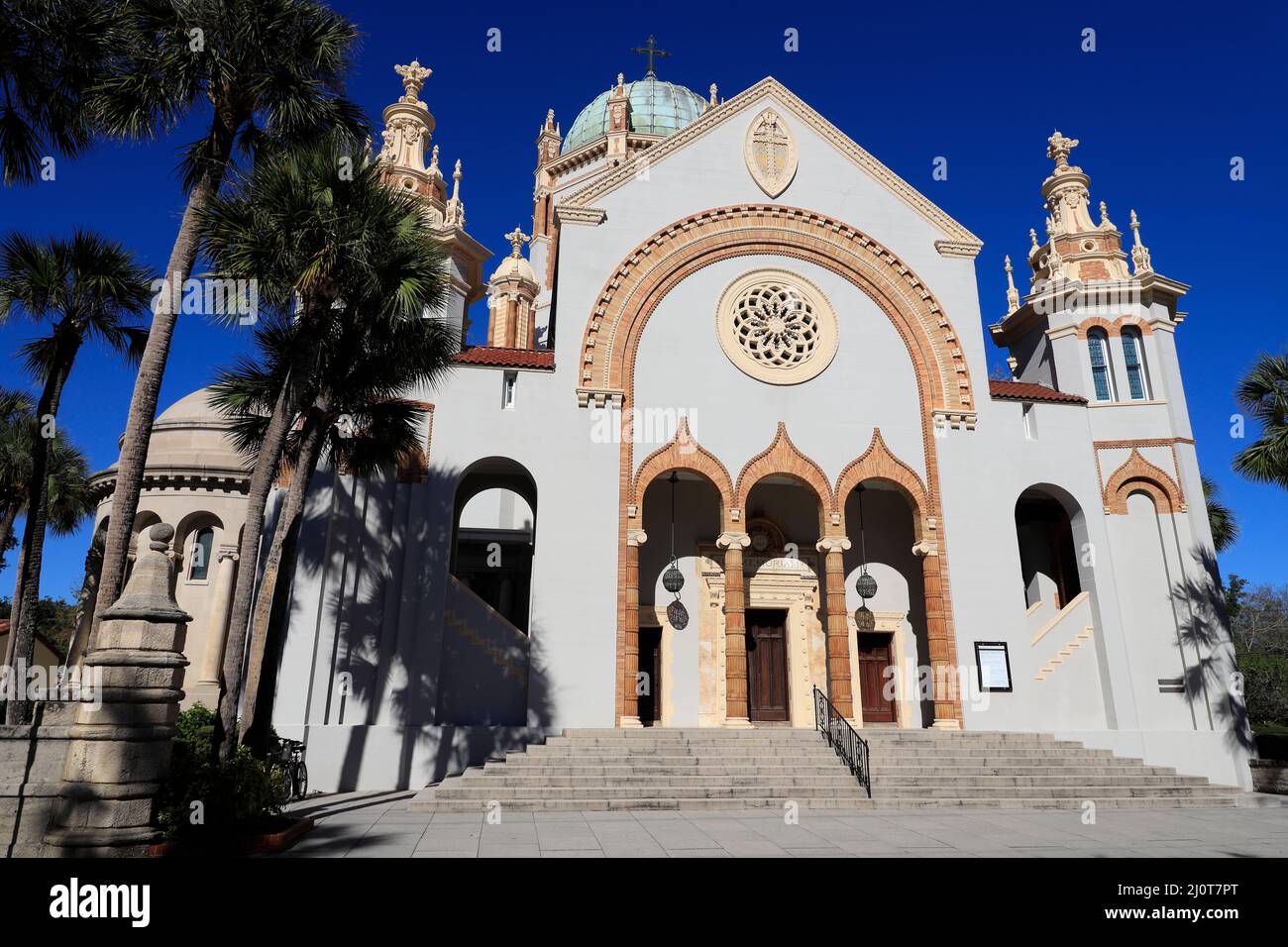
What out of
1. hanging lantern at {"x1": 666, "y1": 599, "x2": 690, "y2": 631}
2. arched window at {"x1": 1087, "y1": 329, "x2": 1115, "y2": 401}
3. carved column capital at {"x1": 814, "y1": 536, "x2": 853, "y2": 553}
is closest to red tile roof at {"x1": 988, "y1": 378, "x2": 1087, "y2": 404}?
arched window at {"x1": 1087, "y1": 329, "x2": 1115, "y2": 401}

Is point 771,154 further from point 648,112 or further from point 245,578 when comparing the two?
point 648,112

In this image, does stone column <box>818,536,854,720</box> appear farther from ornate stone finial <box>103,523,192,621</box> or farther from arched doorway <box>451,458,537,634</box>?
ornate stone finial <box>103,523,192,621</box>

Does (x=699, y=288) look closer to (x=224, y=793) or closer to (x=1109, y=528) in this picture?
(x=1109, y=528)

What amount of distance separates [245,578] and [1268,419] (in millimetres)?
19284

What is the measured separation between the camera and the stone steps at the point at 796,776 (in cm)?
1376

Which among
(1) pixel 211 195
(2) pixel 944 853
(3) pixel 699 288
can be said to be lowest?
(2) pixel 944 853

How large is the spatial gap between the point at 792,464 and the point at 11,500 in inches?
841

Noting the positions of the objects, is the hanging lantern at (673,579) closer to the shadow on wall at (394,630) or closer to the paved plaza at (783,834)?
the shadow on wall at (394,630)

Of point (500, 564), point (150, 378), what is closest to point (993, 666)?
point (500, 564)

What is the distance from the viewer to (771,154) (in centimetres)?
2130

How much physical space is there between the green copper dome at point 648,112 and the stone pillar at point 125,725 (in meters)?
34.0

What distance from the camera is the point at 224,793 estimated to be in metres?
9.41

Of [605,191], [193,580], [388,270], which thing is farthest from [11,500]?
[605,191]
